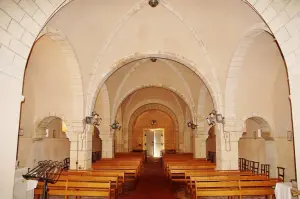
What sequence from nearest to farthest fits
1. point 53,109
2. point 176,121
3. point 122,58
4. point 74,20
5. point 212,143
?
point 74,20 → point 122,58 → point 53,109 → point 212,143 → point 176,121

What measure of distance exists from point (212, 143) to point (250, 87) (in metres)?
9.86

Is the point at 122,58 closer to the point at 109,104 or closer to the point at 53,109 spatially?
the point at 53,109

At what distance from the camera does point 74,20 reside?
9.13 metres

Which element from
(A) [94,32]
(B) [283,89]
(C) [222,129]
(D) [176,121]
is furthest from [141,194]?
(D) [176,121]

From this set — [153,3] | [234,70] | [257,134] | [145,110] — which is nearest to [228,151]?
[234,70]

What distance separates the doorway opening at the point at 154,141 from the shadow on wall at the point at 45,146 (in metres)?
12.6

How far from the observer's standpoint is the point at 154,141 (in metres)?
28.9

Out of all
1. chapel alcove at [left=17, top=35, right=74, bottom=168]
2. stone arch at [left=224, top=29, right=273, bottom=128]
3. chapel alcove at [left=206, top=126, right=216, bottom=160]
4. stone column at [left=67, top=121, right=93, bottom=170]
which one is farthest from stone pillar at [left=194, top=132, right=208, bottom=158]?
chapel alcove at [left=17, top=35, right=74, bottom=168]

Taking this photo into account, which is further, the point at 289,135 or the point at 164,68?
the point at 164,68

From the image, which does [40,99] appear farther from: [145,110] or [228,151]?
[145,110]

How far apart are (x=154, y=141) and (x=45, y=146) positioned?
1598 cm

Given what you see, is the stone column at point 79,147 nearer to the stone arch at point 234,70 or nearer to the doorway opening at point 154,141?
the stone arch at point 234,70

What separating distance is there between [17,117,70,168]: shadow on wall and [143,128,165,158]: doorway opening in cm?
1260

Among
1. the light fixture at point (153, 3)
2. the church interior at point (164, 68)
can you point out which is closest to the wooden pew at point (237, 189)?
the church interior at point (164, 68)
